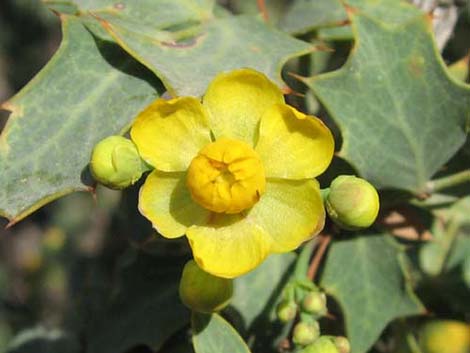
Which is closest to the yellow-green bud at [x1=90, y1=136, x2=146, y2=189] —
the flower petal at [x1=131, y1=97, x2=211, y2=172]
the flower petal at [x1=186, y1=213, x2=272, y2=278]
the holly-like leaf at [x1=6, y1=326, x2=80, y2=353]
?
the flower petal at [x1=131, y1=97, x2=211, y2=172]

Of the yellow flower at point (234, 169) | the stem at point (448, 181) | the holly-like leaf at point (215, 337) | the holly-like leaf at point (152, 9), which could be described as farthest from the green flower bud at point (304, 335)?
the holly-like leaf at point (152, 9)

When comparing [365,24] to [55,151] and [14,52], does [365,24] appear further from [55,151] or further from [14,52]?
[14,52]

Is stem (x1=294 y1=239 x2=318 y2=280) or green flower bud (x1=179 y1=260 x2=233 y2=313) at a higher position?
green flower bud (x1=179 y1=260 x2=233 y2=313)

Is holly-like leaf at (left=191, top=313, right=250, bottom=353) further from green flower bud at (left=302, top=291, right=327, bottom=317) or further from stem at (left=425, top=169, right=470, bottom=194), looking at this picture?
stem at (left=425, top=169, right=470, bottom=194)

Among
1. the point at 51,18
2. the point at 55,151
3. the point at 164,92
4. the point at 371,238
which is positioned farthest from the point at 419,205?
the point at 51,18

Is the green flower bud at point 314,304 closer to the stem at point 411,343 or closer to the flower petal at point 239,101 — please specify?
the flower petal at point 239,101
